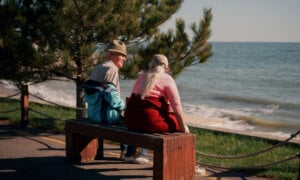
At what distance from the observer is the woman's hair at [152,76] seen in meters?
4.59

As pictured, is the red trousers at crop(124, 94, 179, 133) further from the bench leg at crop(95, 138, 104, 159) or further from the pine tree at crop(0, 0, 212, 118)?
the pine tree at crop(0, 0, 212, 118)

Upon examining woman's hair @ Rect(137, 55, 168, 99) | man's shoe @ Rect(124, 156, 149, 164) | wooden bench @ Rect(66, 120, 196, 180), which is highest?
woman's hair @ Rect(137, 55, 168, 99)

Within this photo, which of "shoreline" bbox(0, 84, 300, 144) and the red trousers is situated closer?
the red trousers

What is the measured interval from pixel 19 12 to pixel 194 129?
195 inches

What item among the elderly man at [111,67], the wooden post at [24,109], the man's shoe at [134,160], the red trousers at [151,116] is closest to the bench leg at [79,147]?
the man's shoe at [134,160]

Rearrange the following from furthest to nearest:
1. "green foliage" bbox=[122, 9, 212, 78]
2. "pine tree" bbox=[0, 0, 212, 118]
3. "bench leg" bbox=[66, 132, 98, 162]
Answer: "green foliage" bbox=[122, 9, 212, 78], "pine tree" bbox=[0, 0, 212, 118], "bench leg" bbox=[66, 132, 98, 162]

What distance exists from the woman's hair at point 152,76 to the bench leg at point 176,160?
62 centimetres

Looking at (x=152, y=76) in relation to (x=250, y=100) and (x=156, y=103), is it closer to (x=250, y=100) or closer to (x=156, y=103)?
(x=156, y=103)

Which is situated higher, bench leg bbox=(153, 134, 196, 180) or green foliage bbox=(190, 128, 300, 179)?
bench leg bbox=(153, 134, 196, 180)

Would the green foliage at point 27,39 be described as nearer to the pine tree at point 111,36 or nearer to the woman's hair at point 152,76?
the pine tree at point 111,36

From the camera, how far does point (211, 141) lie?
8.52 m

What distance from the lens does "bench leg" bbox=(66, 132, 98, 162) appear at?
19.0 ft

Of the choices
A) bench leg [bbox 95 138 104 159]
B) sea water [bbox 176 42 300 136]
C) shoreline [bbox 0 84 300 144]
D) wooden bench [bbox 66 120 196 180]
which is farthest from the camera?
sea water [bbox 176 42 300 136]

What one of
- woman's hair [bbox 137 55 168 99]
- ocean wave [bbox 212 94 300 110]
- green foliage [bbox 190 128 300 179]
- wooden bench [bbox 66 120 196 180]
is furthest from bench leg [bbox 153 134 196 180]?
ocean wave [bbox 212 94 300 110]
